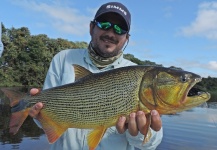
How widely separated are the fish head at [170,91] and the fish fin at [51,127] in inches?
49.3

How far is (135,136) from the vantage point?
4.35 metres

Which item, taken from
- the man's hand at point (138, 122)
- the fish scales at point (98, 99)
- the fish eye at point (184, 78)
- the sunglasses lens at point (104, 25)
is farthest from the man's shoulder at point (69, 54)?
the fish eye at point (184, 78)

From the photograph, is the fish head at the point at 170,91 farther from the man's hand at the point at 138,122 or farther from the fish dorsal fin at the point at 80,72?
the fish dorsal fin at the point at 80,72

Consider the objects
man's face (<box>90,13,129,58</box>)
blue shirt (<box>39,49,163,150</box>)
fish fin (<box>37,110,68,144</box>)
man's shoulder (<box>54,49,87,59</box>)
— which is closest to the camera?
fish fin (<box>37,110,68,144</box>)

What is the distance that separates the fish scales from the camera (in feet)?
13.0

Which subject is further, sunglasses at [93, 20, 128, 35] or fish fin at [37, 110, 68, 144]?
sunglasses at [93, 20, 128, 35]

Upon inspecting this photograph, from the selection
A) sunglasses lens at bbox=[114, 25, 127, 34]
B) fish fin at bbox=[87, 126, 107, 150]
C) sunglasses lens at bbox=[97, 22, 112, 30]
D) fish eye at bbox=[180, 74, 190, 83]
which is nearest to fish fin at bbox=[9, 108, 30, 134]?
fish fin at bbox=[87, 126, 107, 150]

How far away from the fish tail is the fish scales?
373 millimetres

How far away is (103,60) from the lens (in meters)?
5.06

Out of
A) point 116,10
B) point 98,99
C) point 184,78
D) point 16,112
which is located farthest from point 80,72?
point 184,78

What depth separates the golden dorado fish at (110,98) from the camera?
3869 millimetres

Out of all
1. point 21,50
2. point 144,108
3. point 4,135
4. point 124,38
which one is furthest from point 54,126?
point 21,50

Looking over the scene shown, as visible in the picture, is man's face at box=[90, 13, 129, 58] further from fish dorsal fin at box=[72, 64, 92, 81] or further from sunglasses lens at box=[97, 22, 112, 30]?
fish dorsal fin at box=[72, 64, 92, 81]

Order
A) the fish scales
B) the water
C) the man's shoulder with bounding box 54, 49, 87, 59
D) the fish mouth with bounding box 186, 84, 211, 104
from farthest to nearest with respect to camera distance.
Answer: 1. the water
2. the man's shoulder with bounding box 54, 49, 87, 59
3. the fish scales
4. the fish mouth with bounding box 186, 84, 211, 104
